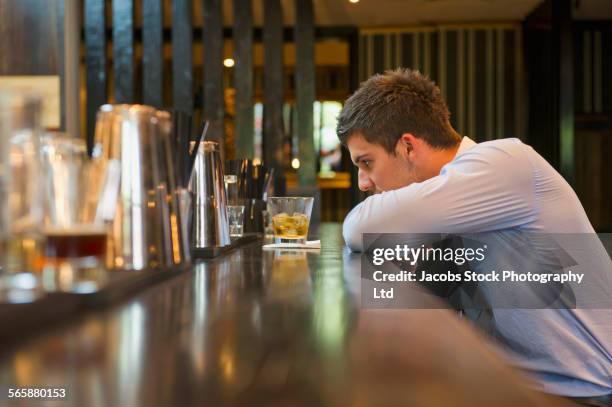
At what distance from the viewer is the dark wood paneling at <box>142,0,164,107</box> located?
464cm

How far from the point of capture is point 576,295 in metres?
1.55

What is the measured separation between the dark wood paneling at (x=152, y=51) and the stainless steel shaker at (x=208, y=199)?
10.5 feet

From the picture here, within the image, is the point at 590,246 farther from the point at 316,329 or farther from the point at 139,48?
the point at 139,48

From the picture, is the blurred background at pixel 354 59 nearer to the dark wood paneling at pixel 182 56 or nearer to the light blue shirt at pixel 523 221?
the dark wood paneling at pixel 182 56

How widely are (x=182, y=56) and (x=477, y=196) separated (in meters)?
3.53

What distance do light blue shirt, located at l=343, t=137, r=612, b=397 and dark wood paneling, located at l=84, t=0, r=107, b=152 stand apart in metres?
3.57

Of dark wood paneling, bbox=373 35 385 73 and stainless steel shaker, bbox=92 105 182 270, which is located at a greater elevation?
dark wood paneling, bbox=373 35 385 73

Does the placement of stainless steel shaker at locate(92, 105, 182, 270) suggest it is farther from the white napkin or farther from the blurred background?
the blurred background

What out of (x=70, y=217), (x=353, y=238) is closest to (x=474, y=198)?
(x=353, y=238)

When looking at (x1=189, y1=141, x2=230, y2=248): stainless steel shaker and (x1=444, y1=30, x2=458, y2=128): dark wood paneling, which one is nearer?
(x1=189, y1=141, x2=230, y2=248): stainless steel shaker

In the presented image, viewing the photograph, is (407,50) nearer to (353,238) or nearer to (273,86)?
(273,86)

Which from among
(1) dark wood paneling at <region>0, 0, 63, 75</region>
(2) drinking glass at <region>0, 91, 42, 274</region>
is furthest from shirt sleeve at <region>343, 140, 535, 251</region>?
(1) dark wood paneling at <region>0, 0, 63, 75</region>

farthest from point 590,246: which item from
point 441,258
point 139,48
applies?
point 139,48

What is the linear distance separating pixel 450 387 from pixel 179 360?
0.22 meters
